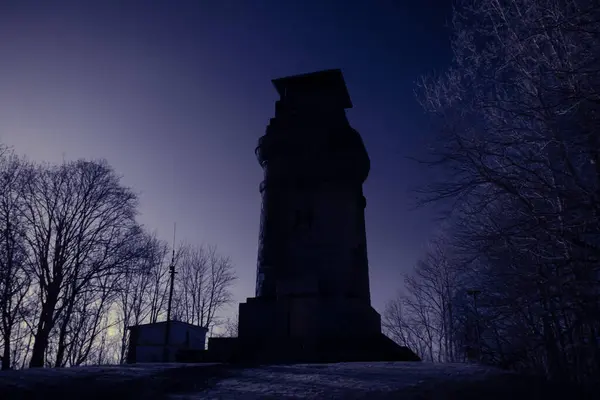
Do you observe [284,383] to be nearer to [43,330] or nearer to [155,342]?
[43,330]

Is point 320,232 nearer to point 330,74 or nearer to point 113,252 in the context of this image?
point 330,74

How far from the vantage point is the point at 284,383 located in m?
6.34

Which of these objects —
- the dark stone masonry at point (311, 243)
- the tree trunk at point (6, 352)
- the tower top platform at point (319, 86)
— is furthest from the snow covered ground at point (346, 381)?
the tree trunk at point (6, 352)

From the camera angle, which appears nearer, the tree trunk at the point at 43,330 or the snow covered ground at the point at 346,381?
the snow covered ground at the point at 346,381

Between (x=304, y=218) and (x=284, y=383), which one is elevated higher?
(x=304, y=218)

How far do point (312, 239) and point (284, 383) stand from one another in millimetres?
7180

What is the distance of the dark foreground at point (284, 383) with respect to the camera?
5.66 meters

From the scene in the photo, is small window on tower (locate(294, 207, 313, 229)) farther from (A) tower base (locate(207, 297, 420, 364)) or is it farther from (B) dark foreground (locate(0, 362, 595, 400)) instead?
(B) dark foreground (locate(0, 362, 595, 400))

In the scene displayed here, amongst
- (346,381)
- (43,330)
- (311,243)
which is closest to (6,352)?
(43,330)

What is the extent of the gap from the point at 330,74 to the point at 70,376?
39.6 feet

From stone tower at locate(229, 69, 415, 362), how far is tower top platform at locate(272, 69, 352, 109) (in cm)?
4

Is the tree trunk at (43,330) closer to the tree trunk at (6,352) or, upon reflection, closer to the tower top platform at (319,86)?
the tree trunk at (6,352)

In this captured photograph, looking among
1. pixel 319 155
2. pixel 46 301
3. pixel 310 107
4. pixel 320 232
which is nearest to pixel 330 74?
pixel 310 107

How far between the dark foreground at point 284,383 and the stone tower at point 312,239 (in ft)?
10.3
